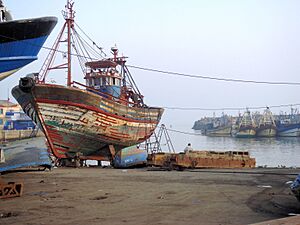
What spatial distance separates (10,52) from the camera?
Answer: 1225cm

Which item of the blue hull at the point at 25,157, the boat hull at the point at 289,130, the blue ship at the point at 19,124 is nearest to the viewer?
the blue hull at the point at 25,157

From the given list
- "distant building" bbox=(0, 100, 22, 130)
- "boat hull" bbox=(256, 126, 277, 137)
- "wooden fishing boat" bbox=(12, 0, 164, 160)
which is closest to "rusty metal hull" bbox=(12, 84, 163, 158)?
"wooden fishing boat" bbox=(12, 0, 164, 160)

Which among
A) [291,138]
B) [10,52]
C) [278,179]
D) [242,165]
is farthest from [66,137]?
[291,138]

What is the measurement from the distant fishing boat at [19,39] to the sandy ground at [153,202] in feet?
14.9

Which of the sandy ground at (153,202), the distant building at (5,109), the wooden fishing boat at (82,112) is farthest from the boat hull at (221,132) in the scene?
the sandy ground at (153,202)

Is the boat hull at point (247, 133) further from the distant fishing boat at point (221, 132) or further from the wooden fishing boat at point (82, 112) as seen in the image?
the wooden fishing boat at point (82, 112)

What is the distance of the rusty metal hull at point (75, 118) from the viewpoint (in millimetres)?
16391

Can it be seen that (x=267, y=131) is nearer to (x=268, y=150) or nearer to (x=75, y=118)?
(x=268, y=150)

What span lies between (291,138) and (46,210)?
73856 mm

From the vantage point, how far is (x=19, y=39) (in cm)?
1239

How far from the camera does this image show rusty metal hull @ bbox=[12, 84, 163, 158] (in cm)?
1639

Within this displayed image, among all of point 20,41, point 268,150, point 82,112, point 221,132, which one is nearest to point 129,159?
point 82,112

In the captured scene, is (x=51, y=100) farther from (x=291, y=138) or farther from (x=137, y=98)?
(x=291, y=138)

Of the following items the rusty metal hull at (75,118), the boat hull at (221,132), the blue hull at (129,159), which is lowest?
the blue hull at (129,159)
